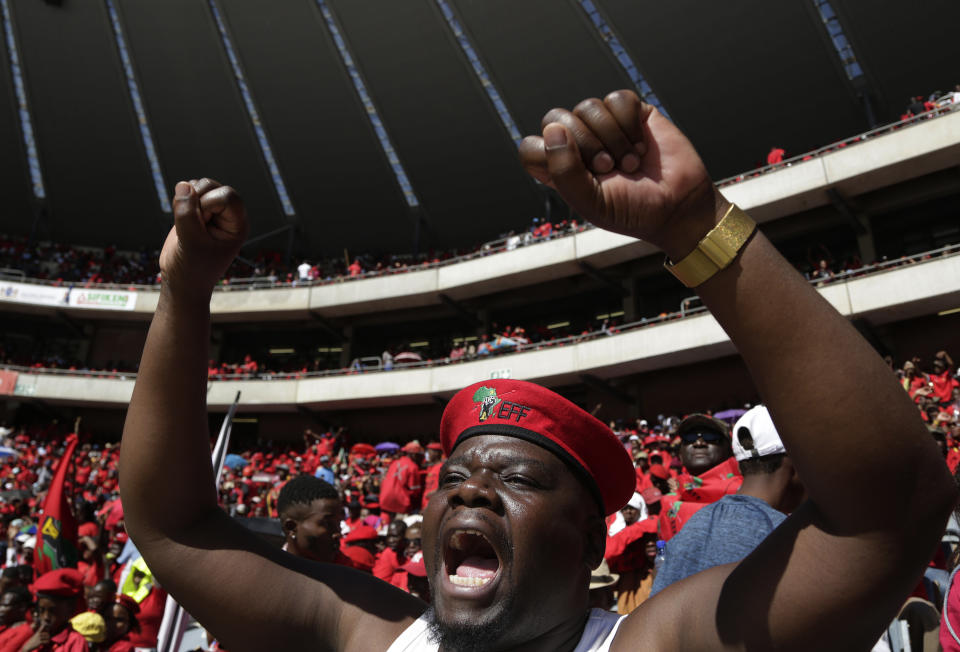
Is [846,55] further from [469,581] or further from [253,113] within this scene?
[469,581]

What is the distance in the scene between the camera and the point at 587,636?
142 centimetres

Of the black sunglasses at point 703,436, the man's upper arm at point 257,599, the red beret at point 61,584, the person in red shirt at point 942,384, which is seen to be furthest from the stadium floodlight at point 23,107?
the man's upper arm at point 257,599

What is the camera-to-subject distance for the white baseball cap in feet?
7.80

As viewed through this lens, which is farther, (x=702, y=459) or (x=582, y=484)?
(x=702, y=459)

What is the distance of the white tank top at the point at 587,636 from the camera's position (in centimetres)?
139

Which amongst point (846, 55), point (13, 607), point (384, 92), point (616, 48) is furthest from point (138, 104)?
point (13, 607)

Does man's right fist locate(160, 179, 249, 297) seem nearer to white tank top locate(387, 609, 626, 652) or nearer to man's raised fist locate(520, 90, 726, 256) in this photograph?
man's raised fist locate(520, 90, 726, 256)

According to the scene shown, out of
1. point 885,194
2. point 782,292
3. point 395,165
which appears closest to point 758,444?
point 782,292

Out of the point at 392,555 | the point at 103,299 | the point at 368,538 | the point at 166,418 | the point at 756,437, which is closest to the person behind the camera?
the point at 166,418

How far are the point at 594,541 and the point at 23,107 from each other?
34.2 meters

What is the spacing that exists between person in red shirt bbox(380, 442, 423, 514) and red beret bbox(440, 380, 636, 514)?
660cm

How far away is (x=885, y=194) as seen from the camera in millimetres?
17281

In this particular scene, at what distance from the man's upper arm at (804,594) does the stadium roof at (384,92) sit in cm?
2259

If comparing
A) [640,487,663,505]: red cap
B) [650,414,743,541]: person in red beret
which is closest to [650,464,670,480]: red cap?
[640,487,663,505]: red cap
